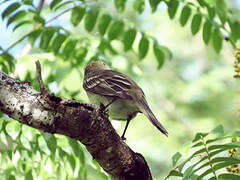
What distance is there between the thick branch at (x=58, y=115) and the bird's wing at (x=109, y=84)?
5.00 ft

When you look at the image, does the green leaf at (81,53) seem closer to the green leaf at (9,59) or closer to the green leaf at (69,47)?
the green leaf at (69,47)

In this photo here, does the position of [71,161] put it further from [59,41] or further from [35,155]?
[59,41]

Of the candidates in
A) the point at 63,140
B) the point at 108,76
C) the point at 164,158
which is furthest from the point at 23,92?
the point at 164,158

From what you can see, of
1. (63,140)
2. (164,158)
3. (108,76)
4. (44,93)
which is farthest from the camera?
(164,158)

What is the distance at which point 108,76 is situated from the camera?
4832 mm

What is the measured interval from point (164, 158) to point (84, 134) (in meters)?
8.94

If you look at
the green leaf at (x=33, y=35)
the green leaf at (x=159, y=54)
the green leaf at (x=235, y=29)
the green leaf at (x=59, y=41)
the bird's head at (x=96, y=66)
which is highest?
the green leaf at (x=235, y=29)

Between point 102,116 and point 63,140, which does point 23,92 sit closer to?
point 102,116

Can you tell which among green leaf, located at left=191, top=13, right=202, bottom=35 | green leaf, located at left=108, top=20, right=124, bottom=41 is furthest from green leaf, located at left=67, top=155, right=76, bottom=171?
green leaf, located at left=191, top=13, right=202, bottom=35

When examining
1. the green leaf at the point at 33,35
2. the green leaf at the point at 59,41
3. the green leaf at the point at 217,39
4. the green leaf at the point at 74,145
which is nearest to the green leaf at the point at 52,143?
the green leaf at the point at 74,145

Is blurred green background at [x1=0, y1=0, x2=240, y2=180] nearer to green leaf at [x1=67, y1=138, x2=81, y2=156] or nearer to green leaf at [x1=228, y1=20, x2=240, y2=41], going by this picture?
green leaf at [x1=228, y1=20, x2=240, y2=41]

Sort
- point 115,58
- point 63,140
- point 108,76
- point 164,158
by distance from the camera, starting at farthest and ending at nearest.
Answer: point 164,158 → point 115,58 → point 108,76 → point 63,140

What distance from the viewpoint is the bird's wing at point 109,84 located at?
14.4ft

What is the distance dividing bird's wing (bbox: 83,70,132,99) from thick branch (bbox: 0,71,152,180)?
1.52 m
